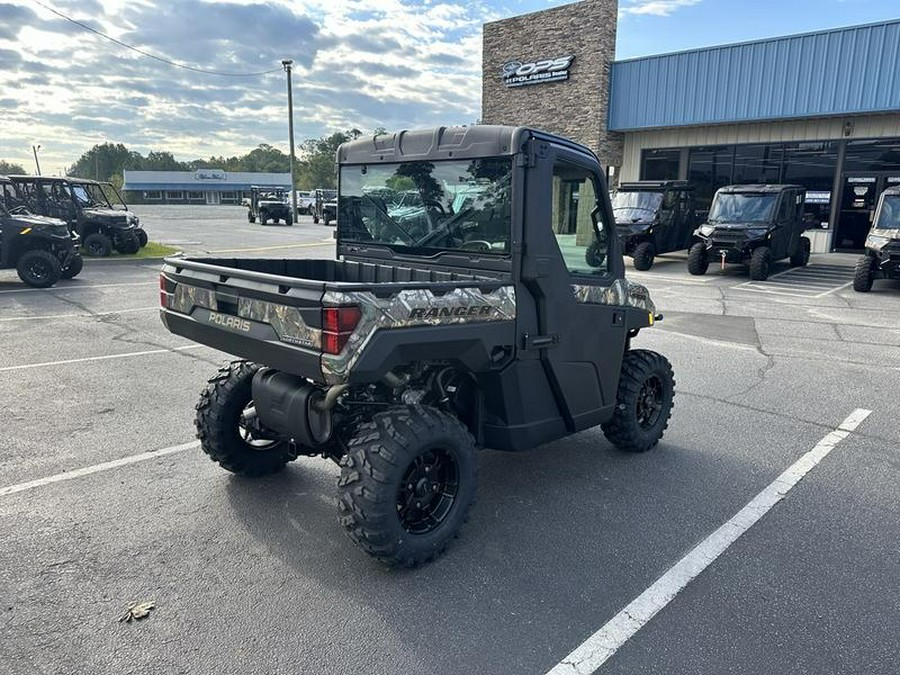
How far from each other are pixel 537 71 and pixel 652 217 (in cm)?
943

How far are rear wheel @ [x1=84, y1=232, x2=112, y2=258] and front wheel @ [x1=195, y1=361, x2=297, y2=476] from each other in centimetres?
1471

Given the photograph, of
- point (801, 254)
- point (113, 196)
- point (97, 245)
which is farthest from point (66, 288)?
point (801, 254)

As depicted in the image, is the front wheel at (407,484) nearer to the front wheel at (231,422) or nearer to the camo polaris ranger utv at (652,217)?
the front wheel at (231,422)

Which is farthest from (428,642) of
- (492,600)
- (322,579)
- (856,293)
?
(856,293)

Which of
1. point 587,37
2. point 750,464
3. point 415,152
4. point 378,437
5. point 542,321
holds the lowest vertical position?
point 750,464

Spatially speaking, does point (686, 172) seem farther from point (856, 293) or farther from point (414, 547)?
point (414, 547)

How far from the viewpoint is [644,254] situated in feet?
56.3

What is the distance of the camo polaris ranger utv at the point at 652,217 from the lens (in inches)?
678

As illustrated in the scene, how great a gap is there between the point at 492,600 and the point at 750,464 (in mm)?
2605

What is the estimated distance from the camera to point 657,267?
18.2 m

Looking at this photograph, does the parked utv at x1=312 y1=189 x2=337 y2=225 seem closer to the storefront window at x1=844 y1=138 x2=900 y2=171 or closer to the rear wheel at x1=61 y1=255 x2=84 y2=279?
the rear wheel at x1=61 y1=255 x2=84 y2=279

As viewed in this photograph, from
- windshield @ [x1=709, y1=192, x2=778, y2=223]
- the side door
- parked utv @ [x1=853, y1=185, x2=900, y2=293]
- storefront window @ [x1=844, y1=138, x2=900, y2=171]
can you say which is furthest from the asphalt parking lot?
storefront window @ [x1=844, y1=138, x2=900, y2=171]

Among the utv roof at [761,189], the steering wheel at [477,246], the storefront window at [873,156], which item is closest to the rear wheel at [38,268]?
the steering wheel at [477,246]

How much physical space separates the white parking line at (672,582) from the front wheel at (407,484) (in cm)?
90
